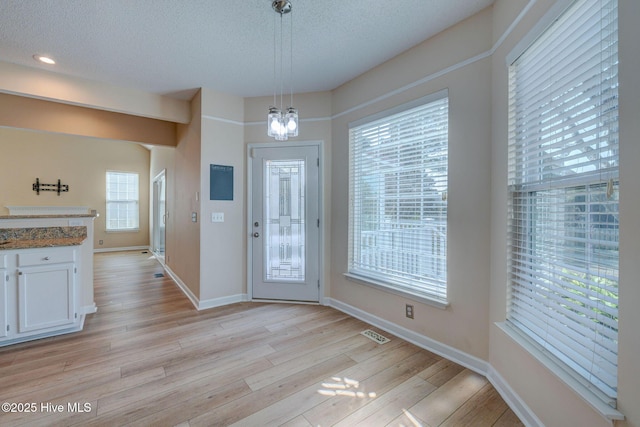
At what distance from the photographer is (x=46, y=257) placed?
260 centimetres

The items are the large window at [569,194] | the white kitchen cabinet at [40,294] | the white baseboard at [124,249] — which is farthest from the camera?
the white baseboard at [124,249]

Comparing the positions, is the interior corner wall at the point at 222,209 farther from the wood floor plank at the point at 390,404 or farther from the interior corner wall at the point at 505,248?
the interior corner wall at the point at 505,248

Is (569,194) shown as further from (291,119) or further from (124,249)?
(124,249)

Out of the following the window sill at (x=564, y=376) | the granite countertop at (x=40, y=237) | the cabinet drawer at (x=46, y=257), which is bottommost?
the window sill at (x=564, y=376)

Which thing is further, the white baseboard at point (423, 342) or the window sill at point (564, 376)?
the white baseboard at point (423, 342)

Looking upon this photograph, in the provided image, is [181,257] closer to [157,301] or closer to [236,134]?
[157,301]

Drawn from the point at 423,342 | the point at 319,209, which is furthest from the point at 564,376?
the point at 319,209

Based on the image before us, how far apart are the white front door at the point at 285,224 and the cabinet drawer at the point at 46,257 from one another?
185 cm

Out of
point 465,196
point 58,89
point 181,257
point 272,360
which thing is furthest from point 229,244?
point 465,196

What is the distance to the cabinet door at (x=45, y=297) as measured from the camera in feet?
8.23

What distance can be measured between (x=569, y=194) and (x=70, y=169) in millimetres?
9517

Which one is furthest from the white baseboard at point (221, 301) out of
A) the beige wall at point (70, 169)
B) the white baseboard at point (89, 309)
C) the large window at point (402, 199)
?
the beige wall at point (70, 169)

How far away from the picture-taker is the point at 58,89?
3.06 metres

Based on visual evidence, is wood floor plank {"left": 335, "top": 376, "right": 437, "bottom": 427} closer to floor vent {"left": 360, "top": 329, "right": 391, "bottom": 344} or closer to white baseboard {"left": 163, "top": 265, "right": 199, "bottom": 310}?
floor vent {"left": 360, "top": 329, "right": 391, "bottom": 344}
